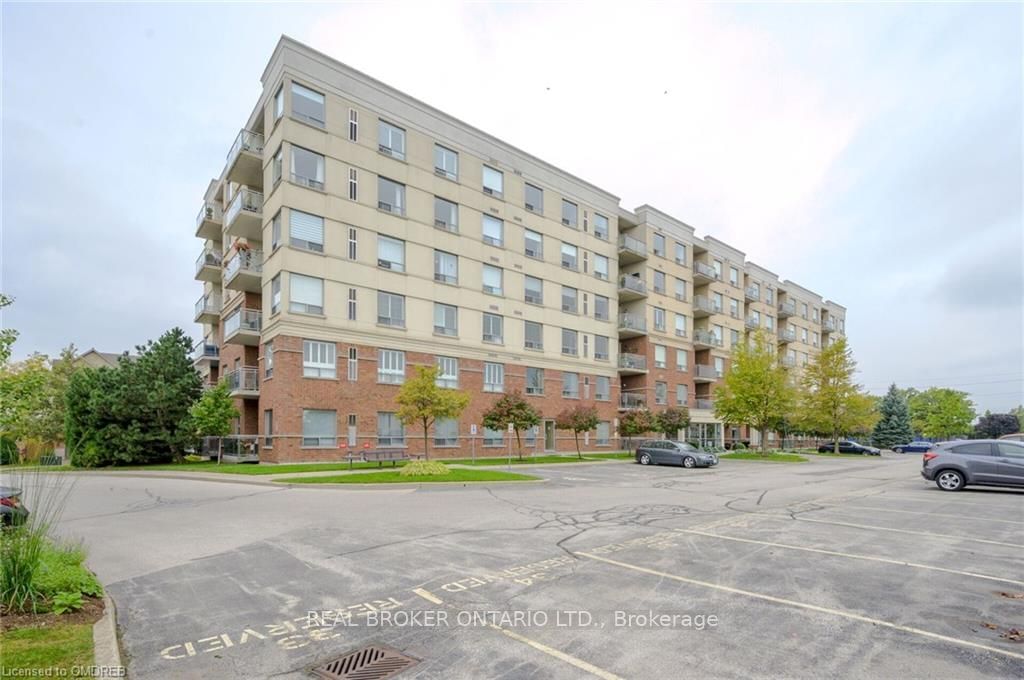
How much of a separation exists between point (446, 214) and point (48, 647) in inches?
1272

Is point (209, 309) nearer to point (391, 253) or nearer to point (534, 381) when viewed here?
point (391, 253)

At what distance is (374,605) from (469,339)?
29.5 metres

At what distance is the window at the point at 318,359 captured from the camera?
94.0 feet

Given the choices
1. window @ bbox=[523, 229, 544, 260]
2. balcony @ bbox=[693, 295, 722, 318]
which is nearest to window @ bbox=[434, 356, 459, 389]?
window @ bbox=[523, 229, 544, 260]

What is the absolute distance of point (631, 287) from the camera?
4731 centimetres

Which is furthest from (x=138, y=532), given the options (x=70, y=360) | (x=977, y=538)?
(x=70, y=360)

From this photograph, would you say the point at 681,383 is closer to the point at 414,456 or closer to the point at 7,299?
the point at 414,456

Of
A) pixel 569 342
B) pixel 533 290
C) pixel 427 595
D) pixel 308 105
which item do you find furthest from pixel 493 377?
pixel 427 595

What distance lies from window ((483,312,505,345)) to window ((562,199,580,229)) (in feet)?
32.6

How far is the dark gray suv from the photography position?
695 inches

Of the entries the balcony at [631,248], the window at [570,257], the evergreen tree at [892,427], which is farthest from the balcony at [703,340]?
the evergreen tree at [892,427]

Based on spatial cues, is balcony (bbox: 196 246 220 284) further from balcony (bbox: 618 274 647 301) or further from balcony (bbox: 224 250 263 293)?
balcony (bbox: 618 274 647 301)

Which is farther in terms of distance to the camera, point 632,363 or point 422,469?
point 632,363

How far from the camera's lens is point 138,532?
11180mm
